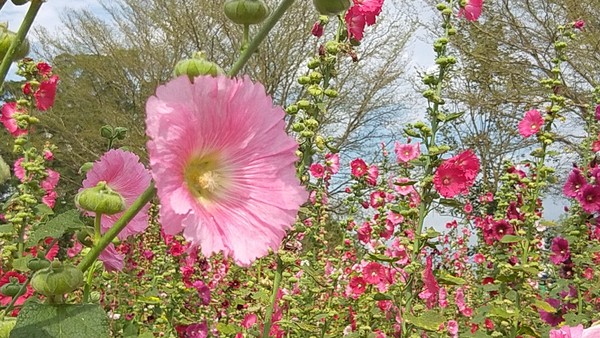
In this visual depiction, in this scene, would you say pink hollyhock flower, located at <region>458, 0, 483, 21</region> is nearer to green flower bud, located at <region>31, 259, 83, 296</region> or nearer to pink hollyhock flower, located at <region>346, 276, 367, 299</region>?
pink hollyhock flower, located at <region>346, 276, 367, 299</region>

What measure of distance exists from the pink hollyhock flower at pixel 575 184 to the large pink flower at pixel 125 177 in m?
2.31

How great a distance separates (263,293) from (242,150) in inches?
56.4

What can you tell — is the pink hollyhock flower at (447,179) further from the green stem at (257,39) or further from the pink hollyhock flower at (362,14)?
the green stem at (257,39)

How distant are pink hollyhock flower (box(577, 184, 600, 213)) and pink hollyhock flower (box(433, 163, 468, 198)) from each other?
86 cm

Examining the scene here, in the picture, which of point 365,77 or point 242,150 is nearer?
point 242,150

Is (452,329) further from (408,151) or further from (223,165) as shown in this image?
(223,165)

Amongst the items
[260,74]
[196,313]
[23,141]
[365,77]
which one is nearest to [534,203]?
[196,313]

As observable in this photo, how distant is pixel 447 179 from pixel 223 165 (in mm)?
1511

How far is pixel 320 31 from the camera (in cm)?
183

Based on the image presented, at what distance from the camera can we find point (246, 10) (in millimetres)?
485

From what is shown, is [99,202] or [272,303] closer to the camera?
[99,202]

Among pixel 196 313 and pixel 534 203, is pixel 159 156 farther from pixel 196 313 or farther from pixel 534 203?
pixel 196 313

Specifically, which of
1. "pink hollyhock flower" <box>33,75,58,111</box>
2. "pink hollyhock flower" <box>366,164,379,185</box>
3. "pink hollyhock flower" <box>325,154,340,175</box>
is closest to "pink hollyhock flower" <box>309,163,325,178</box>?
"pink hollyhock flower" <box>325,154,340,175</box>

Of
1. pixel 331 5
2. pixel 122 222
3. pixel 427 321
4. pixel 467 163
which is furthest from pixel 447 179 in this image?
pixel 122 222
